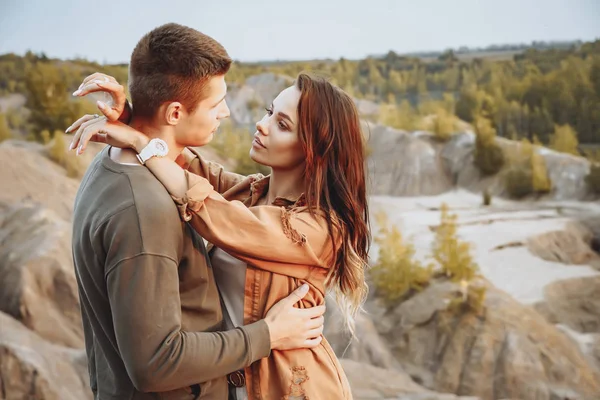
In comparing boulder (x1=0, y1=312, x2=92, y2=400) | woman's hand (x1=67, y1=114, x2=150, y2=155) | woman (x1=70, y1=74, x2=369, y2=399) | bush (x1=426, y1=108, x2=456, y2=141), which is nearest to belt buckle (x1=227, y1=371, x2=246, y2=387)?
woman (x1=70, y1=74, x2=369, y2=399)

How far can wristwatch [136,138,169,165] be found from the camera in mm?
1520

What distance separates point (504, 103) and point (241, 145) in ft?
8.70

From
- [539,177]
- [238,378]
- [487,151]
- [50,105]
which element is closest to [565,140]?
[539,177]

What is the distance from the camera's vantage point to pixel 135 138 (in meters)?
1.54

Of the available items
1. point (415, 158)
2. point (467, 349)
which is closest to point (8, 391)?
point (467, 349)

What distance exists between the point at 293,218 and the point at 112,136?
0.44 m

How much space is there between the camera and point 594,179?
6773mm

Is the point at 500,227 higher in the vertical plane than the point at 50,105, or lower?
lower

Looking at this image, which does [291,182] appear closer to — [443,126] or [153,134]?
[153,134]

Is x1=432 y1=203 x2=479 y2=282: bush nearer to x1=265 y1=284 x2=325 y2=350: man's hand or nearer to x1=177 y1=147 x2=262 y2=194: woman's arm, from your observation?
x1=177 y1=147 x2=262 y2=194: woman's arm

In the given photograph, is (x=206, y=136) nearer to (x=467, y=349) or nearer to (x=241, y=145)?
(x=467, y=349)

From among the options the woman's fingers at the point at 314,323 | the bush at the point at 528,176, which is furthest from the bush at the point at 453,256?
the woman's fingers at the point at 314,323

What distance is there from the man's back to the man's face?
14 cm

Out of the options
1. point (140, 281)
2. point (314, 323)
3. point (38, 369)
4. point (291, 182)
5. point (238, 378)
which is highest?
point (291, 182)
